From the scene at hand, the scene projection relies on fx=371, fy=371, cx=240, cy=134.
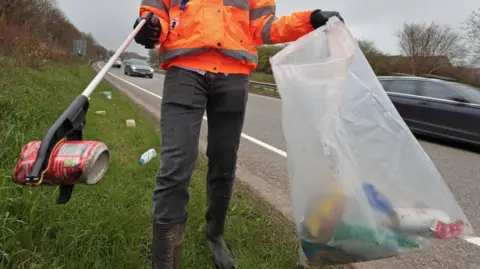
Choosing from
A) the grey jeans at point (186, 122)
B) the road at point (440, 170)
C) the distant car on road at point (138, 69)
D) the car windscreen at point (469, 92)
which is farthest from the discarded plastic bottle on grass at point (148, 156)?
the distant car on road at point (138, 69)

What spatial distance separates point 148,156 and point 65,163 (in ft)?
7.98

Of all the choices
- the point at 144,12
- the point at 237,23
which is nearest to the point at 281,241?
the point at 237,23

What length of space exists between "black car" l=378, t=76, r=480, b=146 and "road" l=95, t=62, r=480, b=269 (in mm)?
276

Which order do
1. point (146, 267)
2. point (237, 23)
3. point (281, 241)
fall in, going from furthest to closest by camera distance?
point (281, 241)
point (146, 267)
point (237, 23)

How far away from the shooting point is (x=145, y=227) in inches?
79.9

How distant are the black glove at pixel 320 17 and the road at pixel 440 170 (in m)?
1.34

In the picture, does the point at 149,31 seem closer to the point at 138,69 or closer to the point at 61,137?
the point at 61,137

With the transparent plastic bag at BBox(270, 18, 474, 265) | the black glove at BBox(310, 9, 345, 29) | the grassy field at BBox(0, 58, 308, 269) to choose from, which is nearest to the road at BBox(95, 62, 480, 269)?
the grassy field at BBox(0, 58, 308, 269)

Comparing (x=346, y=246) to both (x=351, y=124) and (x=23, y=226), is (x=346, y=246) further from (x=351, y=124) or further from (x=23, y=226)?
(x=23, y=226)

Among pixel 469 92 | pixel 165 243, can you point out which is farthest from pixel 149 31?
pixel 469 92

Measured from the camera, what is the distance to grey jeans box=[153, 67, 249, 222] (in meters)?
1.47

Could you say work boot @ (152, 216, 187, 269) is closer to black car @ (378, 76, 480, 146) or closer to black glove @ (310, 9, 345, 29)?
black glove @ (310, 9, 345, 29)

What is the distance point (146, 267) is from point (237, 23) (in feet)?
3.86

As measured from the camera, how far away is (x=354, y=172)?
1403 mm
